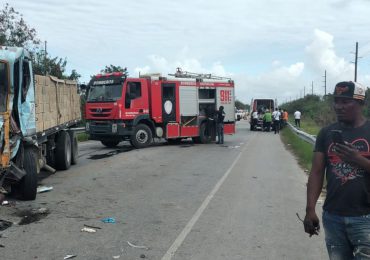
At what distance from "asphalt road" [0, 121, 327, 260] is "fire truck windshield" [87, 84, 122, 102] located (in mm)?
6140

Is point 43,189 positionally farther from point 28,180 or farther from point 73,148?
point 73,148

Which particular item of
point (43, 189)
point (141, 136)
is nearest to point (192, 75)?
point (141, 136)

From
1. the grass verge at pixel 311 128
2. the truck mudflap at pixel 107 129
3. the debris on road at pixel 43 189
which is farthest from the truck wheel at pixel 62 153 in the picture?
the grass verge at pixel 311 128

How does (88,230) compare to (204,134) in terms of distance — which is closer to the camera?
(88,230)

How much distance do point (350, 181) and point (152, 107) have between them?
17.4 metres

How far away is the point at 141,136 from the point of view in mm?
20047

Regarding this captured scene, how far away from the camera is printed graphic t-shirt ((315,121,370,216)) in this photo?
3336 millimetres

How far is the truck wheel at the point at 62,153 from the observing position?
42.9 feet

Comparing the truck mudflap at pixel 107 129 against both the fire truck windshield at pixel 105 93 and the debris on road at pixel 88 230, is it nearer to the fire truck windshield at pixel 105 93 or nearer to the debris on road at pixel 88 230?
the fire truck windshield at pixel 105 93

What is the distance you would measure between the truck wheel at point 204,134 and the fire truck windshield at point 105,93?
4.82 metres

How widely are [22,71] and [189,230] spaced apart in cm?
460

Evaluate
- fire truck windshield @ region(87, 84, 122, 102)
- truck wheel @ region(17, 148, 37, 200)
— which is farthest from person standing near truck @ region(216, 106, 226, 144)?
truck wheel @ region(17, 148, 37, 200)

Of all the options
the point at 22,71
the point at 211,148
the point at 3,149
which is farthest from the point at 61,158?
the point at 211,148

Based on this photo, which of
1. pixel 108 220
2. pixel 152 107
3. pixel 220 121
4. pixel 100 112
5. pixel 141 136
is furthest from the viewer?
pixel 220 121
